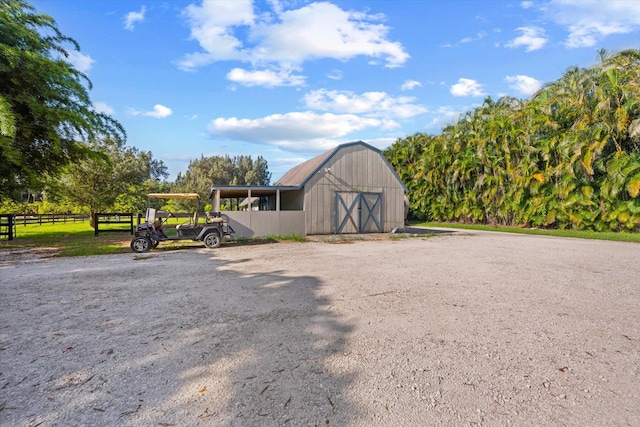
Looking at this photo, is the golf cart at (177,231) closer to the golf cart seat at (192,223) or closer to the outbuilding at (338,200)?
the golf cart seat at (192,223)

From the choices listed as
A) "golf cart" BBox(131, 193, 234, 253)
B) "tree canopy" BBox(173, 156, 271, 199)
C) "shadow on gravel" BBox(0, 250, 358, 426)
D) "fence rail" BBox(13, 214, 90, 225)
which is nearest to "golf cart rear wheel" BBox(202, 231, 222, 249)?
"golf cart" BBox(131, 193, 234, 253)

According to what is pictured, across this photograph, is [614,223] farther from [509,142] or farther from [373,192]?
[373,192]

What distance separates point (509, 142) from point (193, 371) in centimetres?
2267

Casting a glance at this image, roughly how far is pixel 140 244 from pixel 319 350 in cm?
893

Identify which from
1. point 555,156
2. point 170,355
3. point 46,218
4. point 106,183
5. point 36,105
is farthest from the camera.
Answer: point 46,218

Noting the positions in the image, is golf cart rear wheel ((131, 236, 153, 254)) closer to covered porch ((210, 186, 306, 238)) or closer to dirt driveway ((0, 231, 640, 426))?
dirt driveway ((0, 231, 640, 426))

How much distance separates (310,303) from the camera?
4.64m

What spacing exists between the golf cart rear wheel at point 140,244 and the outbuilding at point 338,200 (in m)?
4.04

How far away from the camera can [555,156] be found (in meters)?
18.1

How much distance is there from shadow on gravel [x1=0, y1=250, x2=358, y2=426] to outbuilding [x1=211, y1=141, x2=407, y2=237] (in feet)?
29.3

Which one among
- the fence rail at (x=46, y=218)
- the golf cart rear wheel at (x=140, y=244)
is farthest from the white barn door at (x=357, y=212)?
the fence rail at (x=46, y=218)

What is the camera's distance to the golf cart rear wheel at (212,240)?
441 inches

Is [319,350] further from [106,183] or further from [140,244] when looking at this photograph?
[106,183]

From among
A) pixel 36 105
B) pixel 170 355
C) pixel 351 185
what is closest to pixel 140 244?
pixel 36 105
